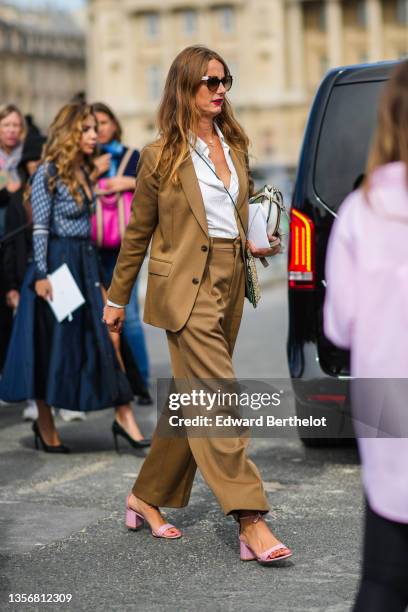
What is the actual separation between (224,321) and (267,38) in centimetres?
10267

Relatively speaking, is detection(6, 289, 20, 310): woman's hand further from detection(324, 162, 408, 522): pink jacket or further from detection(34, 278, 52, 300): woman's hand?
detection(324, 162, 408, 522): pink jacket

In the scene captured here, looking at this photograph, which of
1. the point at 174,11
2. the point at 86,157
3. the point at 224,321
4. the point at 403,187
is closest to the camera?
the point at 403,187

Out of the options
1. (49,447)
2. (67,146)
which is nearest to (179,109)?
(67,146)

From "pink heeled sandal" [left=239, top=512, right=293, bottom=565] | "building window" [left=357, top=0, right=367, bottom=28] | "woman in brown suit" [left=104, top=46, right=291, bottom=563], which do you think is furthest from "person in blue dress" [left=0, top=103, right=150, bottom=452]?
"building window" [left=357, top=0, right=367, bottom=28]

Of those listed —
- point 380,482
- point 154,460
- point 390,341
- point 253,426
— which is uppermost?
point 390,341

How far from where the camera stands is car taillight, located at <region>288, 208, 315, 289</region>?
655 cm

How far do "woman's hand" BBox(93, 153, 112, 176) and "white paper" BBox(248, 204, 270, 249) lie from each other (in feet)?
8.49

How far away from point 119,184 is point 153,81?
339 feet

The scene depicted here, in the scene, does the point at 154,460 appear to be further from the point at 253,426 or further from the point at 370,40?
the point at 370,40

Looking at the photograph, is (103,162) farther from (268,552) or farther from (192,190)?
(268,552)

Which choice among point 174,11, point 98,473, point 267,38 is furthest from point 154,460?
point 174,11

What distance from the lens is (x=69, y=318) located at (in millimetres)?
7371

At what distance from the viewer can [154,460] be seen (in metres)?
5.36

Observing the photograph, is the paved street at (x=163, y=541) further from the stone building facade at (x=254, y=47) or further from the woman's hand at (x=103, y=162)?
the stone building facade at (x=254, y=47)
